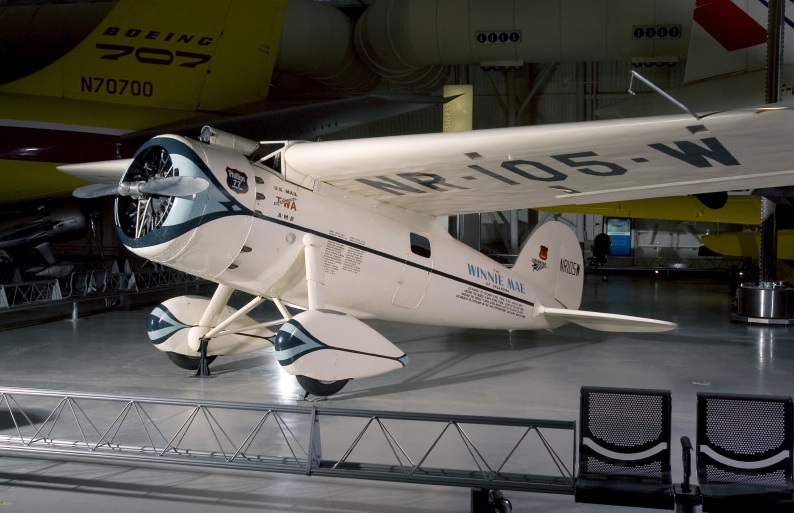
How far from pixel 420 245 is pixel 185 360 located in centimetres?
265

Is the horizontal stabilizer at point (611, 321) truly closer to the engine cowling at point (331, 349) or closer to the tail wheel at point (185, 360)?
the engine cowling at point (331, 349)

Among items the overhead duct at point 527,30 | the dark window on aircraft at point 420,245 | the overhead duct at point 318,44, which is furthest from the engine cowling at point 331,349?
the overhead duct at point 318,44

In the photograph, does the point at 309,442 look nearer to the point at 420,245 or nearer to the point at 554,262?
the point at 420,245

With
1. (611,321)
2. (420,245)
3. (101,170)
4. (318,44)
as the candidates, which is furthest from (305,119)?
(611,321)

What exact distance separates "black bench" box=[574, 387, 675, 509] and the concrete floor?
19.4 inches

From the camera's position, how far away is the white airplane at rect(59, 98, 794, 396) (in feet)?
18.3

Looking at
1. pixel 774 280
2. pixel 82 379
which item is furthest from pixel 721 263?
pixel 82 379

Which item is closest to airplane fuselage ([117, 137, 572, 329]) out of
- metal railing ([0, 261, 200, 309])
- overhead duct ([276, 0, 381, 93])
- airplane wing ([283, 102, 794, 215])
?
airplane wing ([283, 102, 794, 215])

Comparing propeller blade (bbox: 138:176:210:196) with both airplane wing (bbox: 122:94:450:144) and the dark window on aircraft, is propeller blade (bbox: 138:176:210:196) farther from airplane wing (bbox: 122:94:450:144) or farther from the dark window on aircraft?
airplane wing (bbox: 122:94:450:144)

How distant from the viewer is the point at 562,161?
238 inches

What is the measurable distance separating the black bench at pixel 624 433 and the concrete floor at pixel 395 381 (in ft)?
1.62

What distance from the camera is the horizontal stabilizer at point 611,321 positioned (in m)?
7.90

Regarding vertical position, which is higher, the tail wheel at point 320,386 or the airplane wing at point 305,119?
the airplane wing at point 305,119

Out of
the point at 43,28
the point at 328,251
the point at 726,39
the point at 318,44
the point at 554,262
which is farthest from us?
the point at 43,28
